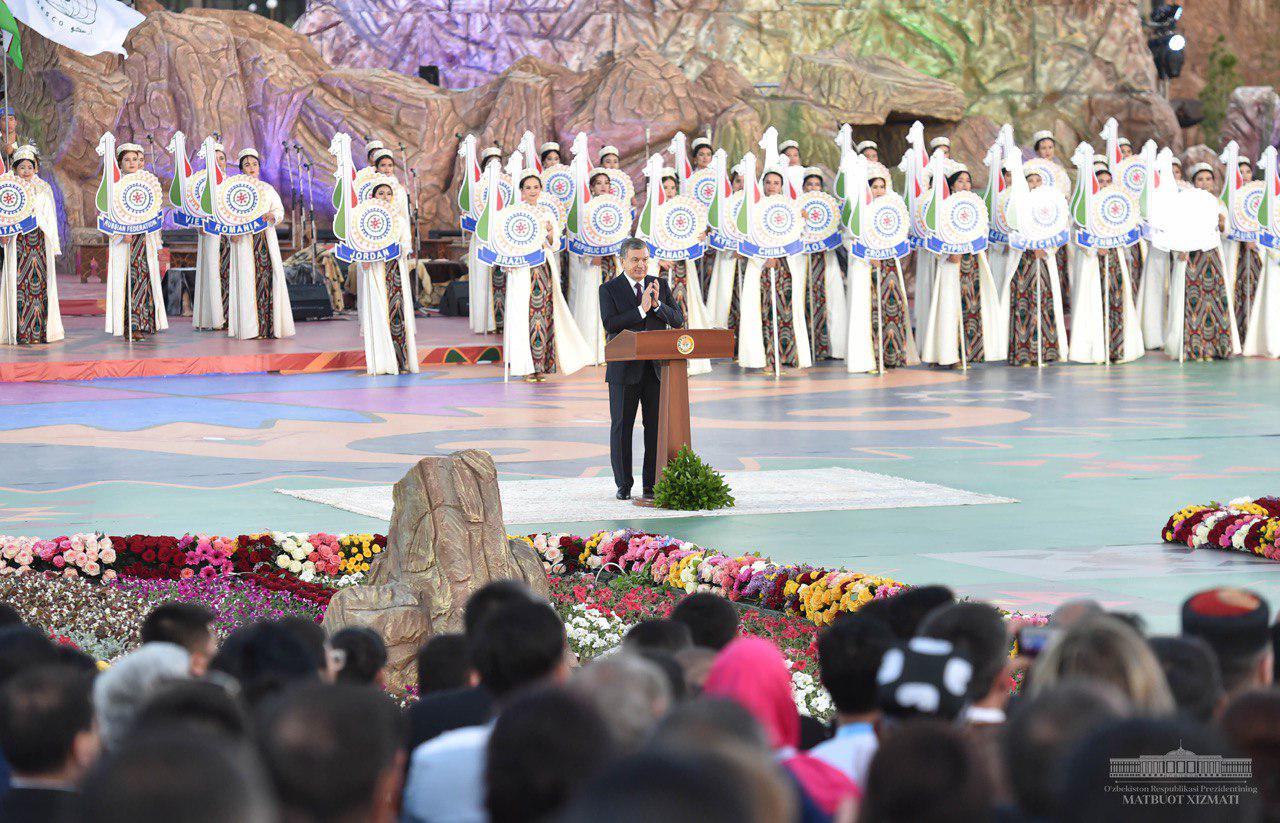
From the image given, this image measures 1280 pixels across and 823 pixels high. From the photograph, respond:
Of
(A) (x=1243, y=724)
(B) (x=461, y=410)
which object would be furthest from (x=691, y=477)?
(A) (x=1243, y=724)

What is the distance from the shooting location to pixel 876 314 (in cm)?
2055

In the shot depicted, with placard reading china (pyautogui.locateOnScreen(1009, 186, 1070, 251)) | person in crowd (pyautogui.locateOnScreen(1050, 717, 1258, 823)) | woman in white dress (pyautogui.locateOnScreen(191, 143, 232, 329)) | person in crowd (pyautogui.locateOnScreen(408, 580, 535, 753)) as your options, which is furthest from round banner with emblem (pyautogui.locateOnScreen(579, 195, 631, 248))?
person in crowd (pyautogui.locateOnScreen(1050, 717, 1258, 823))

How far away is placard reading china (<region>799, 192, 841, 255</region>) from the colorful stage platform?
420cm

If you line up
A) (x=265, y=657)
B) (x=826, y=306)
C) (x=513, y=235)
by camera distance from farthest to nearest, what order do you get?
(x=826, y=306) → (x=513, y=235) → (x=265, y=657)

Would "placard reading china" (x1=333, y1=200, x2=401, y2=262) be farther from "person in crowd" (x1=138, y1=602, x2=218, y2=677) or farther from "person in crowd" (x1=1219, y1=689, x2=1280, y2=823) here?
"person in crowd" (x1=1219, y1=689, x2=1280, y2=823)

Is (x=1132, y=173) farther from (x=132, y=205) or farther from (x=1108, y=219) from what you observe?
(x=132, y=205)

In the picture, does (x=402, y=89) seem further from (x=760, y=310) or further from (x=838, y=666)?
(x=838, y=666)

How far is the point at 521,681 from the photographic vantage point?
12.2 feet

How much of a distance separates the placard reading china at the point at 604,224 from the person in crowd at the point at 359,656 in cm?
1598

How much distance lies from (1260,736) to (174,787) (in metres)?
1.89

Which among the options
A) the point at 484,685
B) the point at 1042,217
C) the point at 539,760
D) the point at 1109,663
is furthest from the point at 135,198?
the point at 539,760

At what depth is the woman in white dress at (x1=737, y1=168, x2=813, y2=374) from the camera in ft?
66.8

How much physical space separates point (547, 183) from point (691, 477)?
1122 centimetres

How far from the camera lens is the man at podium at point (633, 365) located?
36.6ft
